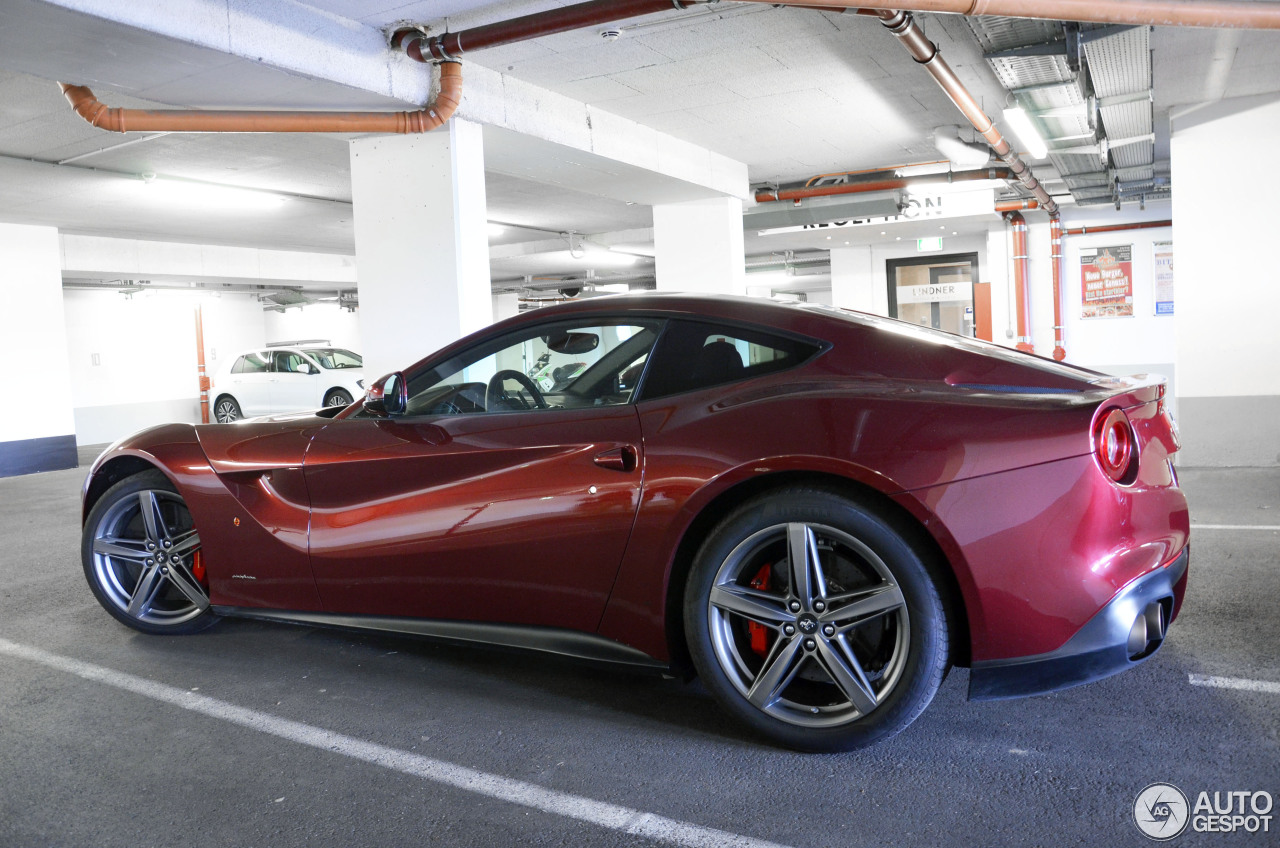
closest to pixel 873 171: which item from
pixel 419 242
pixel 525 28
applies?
pixel 419 242

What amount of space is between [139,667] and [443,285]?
3.87 meters

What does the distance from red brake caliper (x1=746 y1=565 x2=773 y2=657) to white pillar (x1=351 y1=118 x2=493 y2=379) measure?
4.46 m

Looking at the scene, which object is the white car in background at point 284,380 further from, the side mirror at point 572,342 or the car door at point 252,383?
the side mirror at point 572,342

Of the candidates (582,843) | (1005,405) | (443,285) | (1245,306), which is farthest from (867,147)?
(582,843)

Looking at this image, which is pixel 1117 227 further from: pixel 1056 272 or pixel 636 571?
pixel 636 571

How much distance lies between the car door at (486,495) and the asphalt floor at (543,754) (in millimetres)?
353

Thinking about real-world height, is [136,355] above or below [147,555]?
above

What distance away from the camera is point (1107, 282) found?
1552 cm

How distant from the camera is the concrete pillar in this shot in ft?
38.3

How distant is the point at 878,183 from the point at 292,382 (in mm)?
10412

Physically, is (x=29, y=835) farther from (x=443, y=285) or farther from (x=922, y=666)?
(x=443, y=285)

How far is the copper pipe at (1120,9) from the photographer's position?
436cm

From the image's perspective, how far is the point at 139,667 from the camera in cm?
343

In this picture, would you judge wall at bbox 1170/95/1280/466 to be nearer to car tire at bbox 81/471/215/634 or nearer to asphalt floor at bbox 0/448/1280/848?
asphalt floor at bbox 0/448/1280/848
